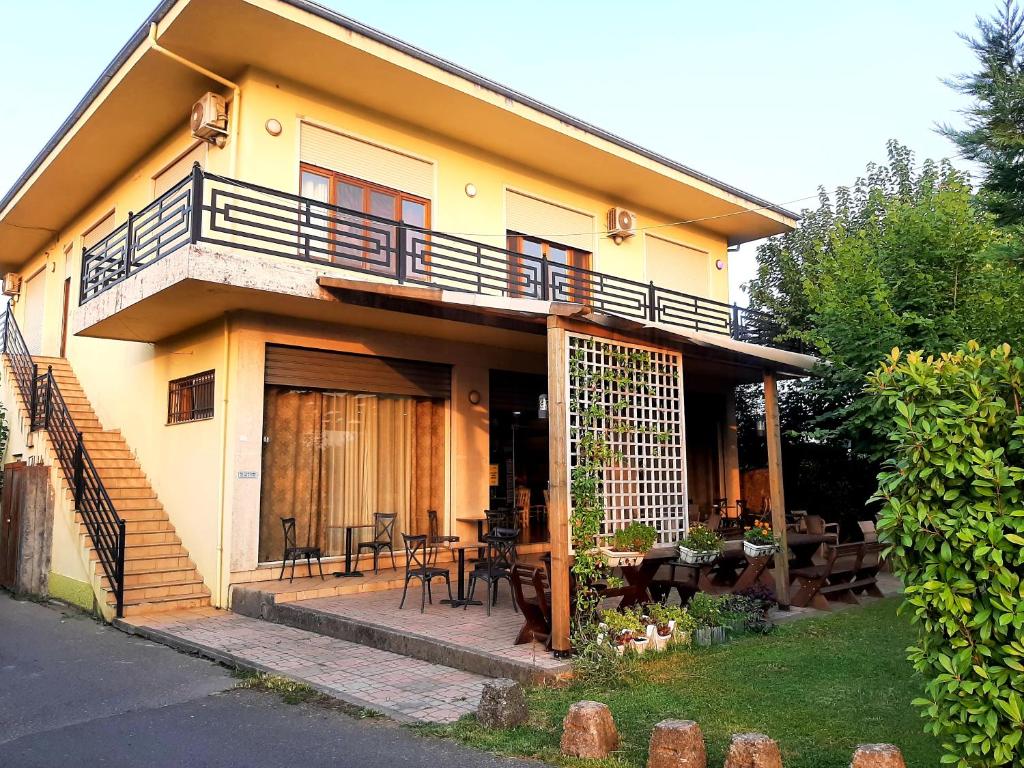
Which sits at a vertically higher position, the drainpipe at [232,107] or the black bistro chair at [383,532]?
the drainpipe at [232,107]

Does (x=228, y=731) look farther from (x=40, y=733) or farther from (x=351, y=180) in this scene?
(x=351, y=180)

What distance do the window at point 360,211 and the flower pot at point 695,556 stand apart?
5.45 m

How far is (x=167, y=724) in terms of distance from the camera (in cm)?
547

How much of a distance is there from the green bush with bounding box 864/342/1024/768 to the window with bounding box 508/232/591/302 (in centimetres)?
829

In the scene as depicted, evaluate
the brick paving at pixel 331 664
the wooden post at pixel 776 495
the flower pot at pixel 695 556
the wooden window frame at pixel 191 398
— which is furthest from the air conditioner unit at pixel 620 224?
the brick paving at pixel 331 664

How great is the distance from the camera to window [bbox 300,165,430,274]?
1066cm

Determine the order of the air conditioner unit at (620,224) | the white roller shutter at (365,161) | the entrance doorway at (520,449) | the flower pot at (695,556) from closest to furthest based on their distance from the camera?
the flower pot at (695,556) → the white roller shutter at (365,161) → the entrance doorway at (520,449) → the air conditioner unit at (620,224)

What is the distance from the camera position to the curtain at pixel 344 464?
35.1 feet

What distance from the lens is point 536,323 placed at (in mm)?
7941

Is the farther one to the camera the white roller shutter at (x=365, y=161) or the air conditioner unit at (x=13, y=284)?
the air conditioner unit at (x=13, y=284)

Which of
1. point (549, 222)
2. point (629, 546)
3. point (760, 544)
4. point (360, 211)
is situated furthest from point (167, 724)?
point (549, 222)

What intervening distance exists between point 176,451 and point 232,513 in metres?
1.97

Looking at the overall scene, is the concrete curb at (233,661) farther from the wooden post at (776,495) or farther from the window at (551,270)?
the window at (551,270)

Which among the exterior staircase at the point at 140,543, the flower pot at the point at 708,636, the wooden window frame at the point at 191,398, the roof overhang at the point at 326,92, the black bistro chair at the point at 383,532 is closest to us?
the flower pot at the point at 708,636
